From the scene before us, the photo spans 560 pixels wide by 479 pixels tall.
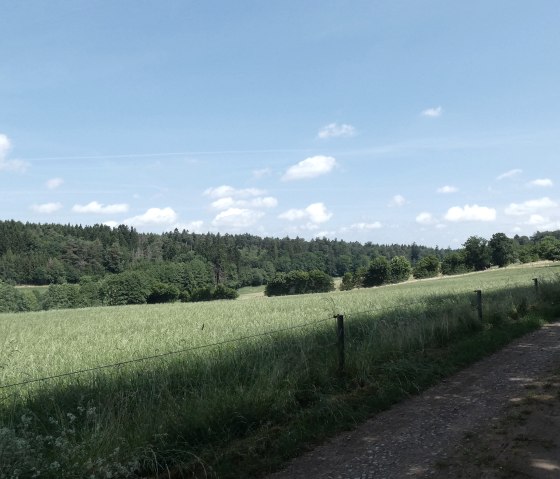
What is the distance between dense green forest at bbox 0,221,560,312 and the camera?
11019cm

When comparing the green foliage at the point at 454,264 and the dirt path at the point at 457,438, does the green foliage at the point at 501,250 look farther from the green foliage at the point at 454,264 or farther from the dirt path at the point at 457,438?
the dirt path at the point at 457,438

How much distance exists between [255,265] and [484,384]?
7019 inches

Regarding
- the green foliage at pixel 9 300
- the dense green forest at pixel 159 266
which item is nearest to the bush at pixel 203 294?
the dense green forest at pixel 159 266

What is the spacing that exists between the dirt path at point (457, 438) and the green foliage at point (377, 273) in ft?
402

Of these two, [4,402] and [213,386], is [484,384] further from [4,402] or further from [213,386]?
[4,402]

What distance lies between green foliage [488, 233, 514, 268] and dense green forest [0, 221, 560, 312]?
0.27 metres

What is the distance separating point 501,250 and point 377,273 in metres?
33.6

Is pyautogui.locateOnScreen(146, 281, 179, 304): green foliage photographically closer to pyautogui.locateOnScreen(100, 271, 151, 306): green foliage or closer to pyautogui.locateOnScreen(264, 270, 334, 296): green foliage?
pyautogui.locateOnScreen(100, 271, 151, 306): green foliage

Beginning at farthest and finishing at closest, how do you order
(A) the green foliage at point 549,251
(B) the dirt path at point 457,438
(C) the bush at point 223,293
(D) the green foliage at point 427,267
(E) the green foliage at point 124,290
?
(D) the green foliage at point 427,267 → (C) the bush at point 223,293 → (E) the green foliage at point 124,290 → (A) the green foliage at point 549,251 → (B) the dirt path at point 457,438

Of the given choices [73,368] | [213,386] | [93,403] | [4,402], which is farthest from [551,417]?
[73,368]

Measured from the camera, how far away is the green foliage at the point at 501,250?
121 metres

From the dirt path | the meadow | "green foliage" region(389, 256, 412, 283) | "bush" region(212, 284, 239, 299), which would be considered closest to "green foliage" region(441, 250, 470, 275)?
"green foliage" region(389, 256, 412, 283)

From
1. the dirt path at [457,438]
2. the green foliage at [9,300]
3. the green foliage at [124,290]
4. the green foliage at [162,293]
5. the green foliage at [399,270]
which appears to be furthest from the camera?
the green foliage at [399,270]

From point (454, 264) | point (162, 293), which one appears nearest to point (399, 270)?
point (454, 264)
